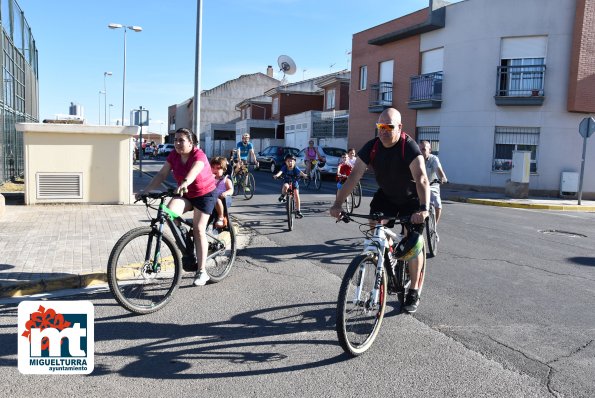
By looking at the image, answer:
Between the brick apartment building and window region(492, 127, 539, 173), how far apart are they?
0.12ft

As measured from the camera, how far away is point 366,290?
4027mm

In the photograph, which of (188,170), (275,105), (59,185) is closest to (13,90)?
(59,185)

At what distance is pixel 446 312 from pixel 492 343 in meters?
0.80

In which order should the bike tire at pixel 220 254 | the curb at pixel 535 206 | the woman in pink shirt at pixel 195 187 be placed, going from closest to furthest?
the woman in pink shirt at pixel 195 187, the bike tire at pixel 220 254, the curb at pixel 535 206

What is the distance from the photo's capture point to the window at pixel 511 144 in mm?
20094

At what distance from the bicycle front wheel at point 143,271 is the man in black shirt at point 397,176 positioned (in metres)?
1.75

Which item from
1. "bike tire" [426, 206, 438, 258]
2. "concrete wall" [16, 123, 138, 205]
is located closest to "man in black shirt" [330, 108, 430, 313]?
"bike tire" [426, 206, 438, 258]

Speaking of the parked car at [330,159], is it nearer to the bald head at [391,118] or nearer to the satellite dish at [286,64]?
the bald head at [391,118]

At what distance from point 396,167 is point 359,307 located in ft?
4.16

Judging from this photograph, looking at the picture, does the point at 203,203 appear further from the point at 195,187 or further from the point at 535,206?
the point at 535,206

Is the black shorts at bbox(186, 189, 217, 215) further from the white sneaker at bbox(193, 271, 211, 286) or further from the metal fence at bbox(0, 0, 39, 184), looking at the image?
the metal fence at bbox(0, 0, 39, 184)

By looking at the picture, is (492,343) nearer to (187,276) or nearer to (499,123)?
(187,276)

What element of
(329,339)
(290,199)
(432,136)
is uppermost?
(432,136)

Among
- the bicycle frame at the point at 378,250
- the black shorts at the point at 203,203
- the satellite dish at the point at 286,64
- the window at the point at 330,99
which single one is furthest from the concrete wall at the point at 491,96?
the satellite dish at the point at 286,64
